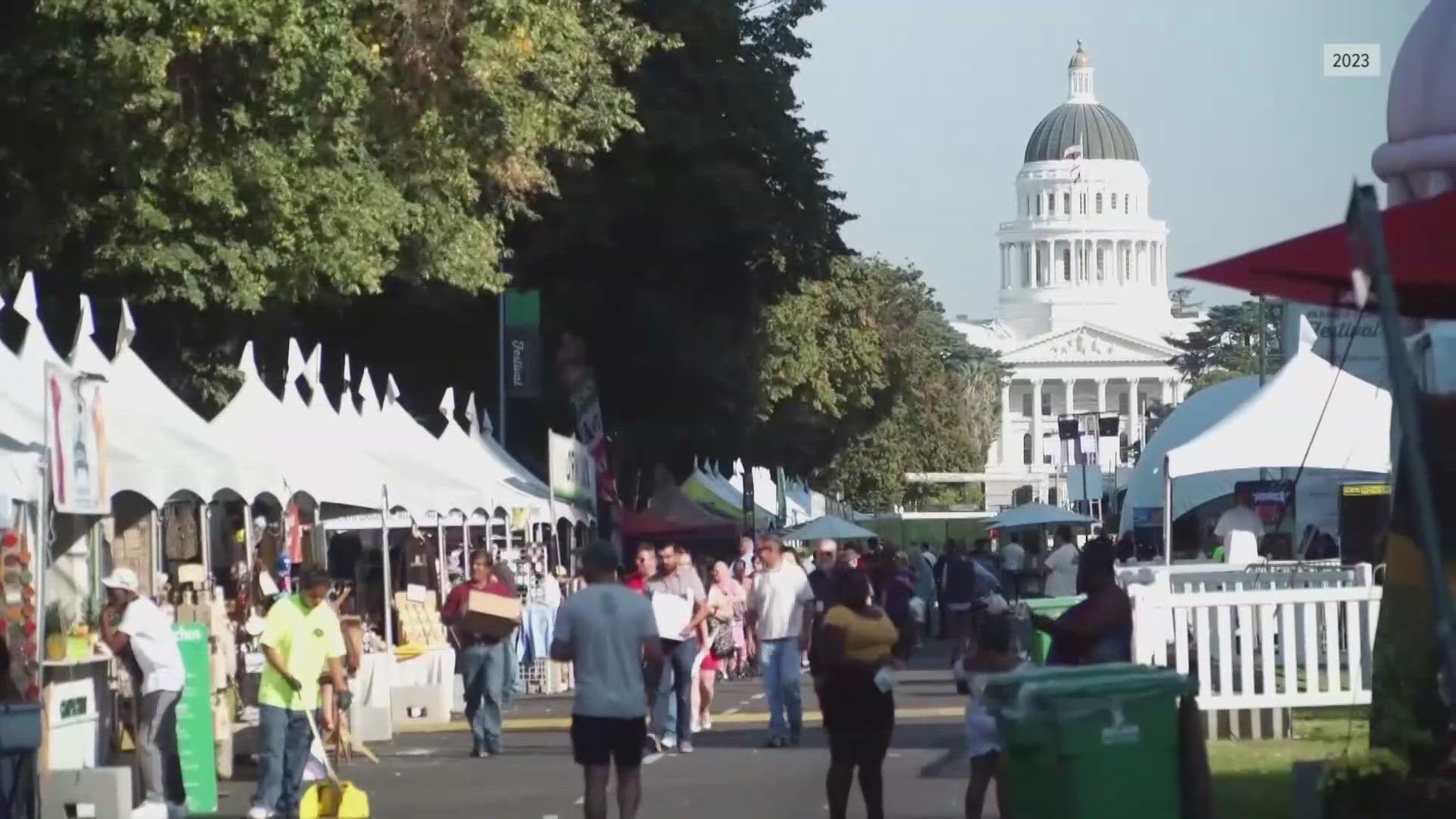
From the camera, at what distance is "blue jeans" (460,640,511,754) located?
771 inches

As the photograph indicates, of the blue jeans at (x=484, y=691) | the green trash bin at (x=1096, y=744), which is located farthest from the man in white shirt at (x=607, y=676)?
the blue jeans at (x=484, y=691)

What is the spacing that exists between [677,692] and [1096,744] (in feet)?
32.9

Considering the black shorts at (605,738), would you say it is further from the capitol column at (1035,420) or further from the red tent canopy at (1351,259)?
the capitol column at (1035,420)

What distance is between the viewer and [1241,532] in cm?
2419

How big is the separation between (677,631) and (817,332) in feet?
143

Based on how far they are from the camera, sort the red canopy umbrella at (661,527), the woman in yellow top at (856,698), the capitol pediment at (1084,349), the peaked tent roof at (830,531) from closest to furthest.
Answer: the woman in yellow top at (856,698) → the red canopy umbrella at (661,527) → the peaked tent roof at (830,531) → the capitol pediment at (1084,349)

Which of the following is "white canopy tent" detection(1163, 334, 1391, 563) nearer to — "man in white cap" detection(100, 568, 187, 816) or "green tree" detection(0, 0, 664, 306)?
"green tree" detection(0, 0, 664, 306)

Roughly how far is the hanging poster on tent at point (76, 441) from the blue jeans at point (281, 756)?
58.3 inches

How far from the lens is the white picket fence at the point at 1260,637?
53.2 ft

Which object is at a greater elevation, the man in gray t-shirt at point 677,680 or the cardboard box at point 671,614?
the cardboard box at point 671,614

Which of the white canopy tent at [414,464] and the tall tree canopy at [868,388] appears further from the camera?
the tall tree canopy at [868,388]

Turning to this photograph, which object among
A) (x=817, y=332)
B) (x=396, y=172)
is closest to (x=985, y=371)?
(x=817, y=332)

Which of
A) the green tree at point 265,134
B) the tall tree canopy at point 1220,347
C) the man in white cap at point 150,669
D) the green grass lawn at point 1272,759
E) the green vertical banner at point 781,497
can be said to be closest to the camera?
the green grass lawn at point 1272,759

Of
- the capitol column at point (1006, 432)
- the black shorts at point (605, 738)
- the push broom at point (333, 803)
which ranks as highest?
the capitol column at point (1006, 432)
